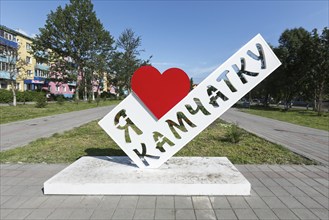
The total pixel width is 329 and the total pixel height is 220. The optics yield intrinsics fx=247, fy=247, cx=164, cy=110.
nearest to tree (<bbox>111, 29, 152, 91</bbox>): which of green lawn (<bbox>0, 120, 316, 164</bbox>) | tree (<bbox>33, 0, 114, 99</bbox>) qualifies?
tree (<bbox>33, 0, 114, 99</bbox>)

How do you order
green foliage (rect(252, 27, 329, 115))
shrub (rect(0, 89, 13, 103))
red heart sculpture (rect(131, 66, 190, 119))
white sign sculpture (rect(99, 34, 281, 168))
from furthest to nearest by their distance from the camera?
shrub (rect(0, 89, 13, 103)) < green foliage (rect(252, 27, 329, 115)) < red heart sculpture (rect(131, 66, 190, 119)) < white sign sculpture (rect(99, 34, 281, 168))

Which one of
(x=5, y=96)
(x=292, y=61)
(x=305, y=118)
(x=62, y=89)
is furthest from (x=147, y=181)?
(x=62, y=89)

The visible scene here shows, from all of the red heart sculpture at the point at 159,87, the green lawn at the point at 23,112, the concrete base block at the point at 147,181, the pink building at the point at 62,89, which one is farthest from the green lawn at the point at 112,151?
the pink building at the point at 62,89

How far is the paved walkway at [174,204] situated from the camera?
336 centimetres

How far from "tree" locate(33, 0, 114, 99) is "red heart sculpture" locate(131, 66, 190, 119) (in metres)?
36.5

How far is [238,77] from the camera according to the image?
170 inches

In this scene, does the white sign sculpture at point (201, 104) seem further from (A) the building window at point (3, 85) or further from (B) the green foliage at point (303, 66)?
(A) the building window at point (3, 85)

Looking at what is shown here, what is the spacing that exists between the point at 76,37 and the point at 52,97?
45.4 ft

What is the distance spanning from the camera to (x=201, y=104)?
448 centimetres

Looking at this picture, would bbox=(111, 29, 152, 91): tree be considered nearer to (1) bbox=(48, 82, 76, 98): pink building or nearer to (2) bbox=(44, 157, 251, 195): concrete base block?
(1) bbox=(48, 82, 76, 98): pink building

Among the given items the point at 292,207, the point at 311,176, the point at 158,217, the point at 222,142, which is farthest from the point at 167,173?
the point at 222,142

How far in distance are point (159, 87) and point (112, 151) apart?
11.0 ft

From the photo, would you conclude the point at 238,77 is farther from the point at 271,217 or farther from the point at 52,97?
the point at 52,97

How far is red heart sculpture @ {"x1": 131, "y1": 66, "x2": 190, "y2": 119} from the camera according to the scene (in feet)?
14.7
